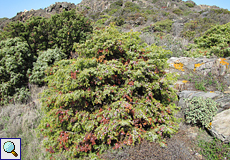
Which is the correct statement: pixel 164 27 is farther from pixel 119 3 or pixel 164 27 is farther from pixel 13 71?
pixel 119 3

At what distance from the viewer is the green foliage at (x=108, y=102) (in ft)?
9.10

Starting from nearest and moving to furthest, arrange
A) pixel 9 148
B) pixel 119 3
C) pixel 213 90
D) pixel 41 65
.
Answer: pixel 9 148, pixel 213 90, pixel 41 65, pixel 119 3

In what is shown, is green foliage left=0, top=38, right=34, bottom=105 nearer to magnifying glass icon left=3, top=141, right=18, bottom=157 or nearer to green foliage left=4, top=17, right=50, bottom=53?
green foliage left=4, top=17, right=50, bottom=53

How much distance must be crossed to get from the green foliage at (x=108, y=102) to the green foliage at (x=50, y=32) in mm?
3545

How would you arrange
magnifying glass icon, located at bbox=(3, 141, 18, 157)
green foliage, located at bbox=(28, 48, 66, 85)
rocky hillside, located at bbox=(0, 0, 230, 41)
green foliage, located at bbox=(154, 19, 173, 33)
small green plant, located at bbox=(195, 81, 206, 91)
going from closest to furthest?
magnifying glass icon, located at bbox=(3, 141, 18, 157) < small green plant, located at bbox=(195, 81, 206, 91) < green foliage, located at bbox=(28, 48, 66, 85) < rocky hillside, located at bbox=(0, 0, 230, 41) < green foliage, located at bbox=(154, 19, 173, 33)

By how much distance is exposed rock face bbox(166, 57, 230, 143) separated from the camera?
299 centimetres

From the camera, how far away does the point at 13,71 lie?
5215 millimetres

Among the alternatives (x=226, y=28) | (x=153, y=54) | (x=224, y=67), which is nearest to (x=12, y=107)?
(x=153, y=54)

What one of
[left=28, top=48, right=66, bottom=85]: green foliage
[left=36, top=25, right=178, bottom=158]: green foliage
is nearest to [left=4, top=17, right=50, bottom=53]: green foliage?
[left=28, top=48, right=66, bottom=85]: green foliage

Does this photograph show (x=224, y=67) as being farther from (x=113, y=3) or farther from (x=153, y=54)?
(x=113, y=3)

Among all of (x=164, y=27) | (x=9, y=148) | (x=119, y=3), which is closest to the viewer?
(x=9, y=148)

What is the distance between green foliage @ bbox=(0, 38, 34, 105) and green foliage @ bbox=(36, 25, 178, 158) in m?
2.71

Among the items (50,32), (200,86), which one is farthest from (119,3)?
(200,86)

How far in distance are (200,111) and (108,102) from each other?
2.08 metres
